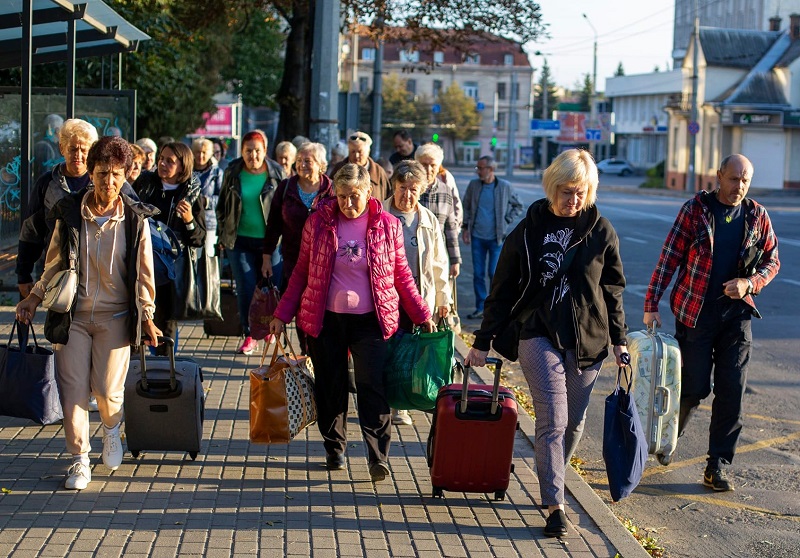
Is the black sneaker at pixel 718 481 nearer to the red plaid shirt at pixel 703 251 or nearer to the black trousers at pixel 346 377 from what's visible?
the red plaid shirt at pixel 703 251

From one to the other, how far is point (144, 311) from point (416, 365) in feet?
4.96

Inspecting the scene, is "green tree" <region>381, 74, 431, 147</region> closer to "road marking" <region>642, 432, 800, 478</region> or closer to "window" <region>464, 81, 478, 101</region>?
"window" <region>464, 81, 478, 101</region>

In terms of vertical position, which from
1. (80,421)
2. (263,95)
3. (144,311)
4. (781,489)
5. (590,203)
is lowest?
(781,489)

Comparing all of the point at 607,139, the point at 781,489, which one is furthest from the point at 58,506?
the point at 607,139

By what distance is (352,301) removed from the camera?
636 centimetres

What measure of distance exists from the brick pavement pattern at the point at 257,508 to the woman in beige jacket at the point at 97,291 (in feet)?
1.21

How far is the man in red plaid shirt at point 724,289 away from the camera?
22.0 ft

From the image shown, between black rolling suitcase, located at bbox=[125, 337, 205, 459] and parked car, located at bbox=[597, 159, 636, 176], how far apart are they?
290 ft

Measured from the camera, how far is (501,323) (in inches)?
228

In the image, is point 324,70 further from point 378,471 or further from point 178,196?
point 378,471

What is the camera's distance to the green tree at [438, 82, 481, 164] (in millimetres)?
118625

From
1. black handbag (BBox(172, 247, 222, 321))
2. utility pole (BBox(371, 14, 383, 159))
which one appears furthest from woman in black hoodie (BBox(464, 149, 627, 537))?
utility pole (BBox(371, 14, 383, 159))

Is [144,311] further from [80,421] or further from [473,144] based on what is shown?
[473,144]

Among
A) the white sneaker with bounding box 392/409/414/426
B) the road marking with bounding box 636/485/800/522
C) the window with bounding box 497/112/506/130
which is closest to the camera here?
the road marking with bounding box 636/485/800/522
